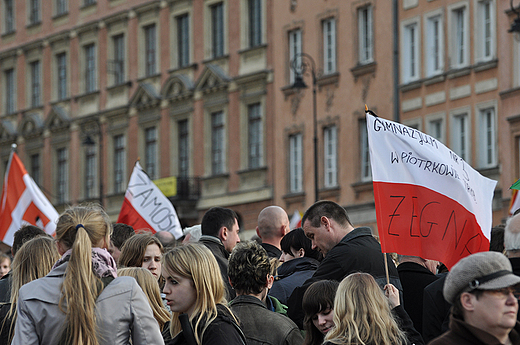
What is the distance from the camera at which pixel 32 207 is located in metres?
17.0

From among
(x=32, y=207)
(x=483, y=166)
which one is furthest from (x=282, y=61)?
(x=32, y=207)

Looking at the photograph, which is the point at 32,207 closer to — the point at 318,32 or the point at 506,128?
the point at 506,128

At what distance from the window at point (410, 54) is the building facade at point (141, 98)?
227 inches

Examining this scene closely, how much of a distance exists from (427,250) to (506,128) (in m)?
24.0

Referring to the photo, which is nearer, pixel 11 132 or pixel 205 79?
pixel 205 79

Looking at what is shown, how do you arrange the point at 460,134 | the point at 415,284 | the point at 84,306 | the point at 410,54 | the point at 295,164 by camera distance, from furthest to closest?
the point at 295,164 → the point at 410,54 → the point at 460,134 → the point at 415,284 → the point at 84,306

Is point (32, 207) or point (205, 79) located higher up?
point (205, 79)

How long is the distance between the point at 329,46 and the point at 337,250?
98.1ft

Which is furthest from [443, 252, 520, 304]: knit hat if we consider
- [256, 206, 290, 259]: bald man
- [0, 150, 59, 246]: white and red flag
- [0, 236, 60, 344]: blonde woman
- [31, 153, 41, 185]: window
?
[31, 153, 41, 185]: window

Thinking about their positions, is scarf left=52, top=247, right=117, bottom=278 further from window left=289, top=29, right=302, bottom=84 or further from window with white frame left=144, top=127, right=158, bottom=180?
window with white frame left=144, top=127, right=158, bottom=180

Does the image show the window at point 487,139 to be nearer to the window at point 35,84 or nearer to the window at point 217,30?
the window at point 217,30

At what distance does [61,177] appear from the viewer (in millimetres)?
50031

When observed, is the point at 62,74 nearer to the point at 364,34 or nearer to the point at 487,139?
the point at 364,34

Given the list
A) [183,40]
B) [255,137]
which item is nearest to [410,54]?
[255,137]
